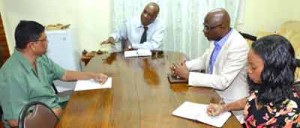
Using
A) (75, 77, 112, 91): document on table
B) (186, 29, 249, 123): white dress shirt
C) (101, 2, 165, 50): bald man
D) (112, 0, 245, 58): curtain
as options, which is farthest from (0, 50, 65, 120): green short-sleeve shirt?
(112, 0, 245, 58): curtain

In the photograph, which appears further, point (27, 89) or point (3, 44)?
point (3, 44)

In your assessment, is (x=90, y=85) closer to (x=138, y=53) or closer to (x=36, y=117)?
(x=36, y=117)

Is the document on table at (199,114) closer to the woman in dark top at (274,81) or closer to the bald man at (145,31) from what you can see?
the woman in dark top at (274,81)

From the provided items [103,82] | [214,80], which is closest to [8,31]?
[103,82]

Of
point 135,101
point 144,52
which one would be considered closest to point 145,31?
point 144,52

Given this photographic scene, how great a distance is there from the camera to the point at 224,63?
6.70 feet

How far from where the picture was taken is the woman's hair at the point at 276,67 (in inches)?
49.4

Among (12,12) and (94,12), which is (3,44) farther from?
(94,12)

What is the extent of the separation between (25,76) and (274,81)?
1459 millimetres

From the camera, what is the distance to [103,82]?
2043 millimetres

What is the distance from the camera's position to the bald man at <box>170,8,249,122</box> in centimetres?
196

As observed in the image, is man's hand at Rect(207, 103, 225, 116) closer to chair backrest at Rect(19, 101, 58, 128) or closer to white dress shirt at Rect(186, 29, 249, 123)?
white dress shirt at Rect(186, 29, 249, 123)

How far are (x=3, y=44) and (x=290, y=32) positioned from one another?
11.9 feet

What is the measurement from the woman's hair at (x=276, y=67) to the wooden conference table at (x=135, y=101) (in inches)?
10.2
